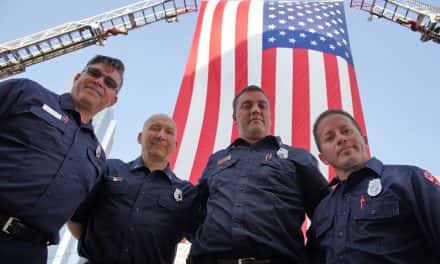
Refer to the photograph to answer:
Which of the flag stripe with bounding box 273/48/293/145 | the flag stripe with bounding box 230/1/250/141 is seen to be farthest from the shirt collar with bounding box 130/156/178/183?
the flag stripe with bounding box 273/48/293/145

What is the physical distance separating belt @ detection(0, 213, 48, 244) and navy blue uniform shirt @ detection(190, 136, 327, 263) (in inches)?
37.4

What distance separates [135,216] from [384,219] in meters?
1.67

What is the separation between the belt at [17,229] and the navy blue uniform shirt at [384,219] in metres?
1.66

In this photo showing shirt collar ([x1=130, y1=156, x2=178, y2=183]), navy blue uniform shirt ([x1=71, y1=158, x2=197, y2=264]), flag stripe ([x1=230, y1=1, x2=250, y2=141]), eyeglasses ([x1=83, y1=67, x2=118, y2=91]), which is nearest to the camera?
navy blue uniform shirt ([x1=71, y1=158, x2=197, y2=264])

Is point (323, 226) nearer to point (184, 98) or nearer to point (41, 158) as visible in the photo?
point (41, 158)

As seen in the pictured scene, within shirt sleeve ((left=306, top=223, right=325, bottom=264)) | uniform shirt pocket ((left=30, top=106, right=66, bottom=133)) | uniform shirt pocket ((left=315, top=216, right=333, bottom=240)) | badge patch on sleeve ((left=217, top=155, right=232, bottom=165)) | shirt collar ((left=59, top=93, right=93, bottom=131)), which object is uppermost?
shirt collar ((left=59, top=93, right=93, bottom=131))

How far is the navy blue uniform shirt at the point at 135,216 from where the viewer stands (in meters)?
2.22

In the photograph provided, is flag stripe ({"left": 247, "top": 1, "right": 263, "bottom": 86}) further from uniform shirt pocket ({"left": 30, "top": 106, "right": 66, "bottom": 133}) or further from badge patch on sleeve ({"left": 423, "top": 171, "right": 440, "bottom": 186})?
badge patch on sleeve ({"left": 423, "top": 171, "right": 440, "bottom": 186})

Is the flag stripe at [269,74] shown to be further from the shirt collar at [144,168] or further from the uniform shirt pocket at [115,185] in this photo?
the uniform shirt pocket at [115,185]

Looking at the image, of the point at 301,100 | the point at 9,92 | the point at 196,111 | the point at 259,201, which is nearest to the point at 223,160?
the point at 259,201

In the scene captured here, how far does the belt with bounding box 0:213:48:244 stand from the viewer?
5.38 feet

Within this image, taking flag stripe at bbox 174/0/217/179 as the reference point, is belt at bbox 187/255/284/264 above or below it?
below

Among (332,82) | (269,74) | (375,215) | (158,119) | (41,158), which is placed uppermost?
(269,74)

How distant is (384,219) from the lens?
158 cm
